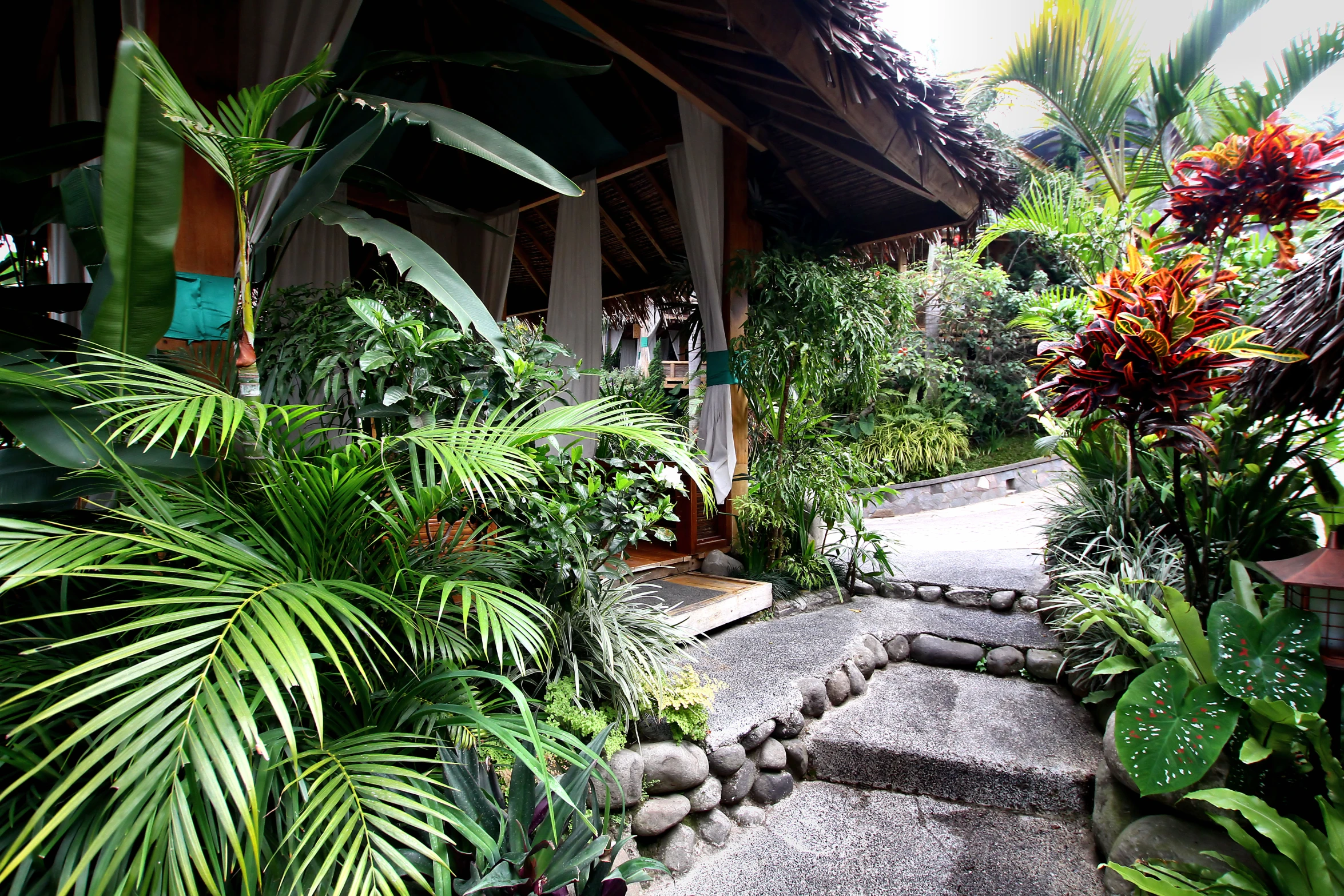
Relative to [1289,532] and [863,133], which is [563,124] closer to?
[863,133]

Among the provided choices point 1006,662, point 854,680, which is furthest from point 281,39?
point 1006,662

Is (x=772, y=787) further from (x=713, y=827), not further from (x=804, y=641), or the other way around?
(x=804, y=641)

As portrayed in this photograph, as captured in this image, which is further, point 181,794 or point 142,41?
point 142,41

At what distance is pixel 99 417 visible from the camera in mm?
1269

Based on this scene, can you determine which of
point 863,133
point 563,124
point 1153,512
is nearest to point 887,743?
point 1153,512

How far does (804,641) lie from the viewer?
10.0 feet

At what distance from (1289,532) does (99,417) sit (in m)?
3.94

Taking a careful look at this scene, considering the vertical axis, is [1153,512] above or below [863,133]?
below

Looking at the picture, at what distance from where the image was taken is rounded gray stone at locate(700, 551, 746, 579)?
3.75m

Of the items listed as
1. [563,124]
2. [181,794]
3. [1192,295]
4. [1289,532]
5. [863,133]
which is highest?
[563,124]

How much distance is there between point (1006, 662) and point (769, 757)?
1331 mm

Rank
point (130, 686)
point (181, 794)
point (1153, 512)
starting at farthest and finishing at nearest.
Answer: point (1153, 512) → point (130, 686) → point (181, 794)

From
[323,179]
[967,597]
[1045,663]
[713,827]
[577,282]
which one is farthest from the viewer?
[577,282]

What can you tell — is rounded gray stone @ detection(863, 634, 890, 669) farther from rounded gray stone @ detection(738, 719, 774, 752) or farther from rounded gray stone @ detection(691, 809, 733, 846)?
rounded gray stone @ detection(691, 809, 733, 846)
